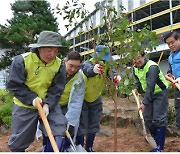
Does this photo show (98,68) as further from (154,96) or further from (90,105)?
(154,96)

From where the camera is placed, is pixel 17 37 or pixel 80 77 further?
pixel 17 37

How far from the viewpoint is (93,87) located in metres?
3.77

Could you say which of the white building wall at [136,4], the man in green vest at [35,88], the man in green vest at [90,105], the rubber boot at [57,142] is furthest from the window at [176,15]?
the rubber boot at [57,142]

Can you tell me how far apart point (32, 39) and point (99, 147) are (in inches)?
246

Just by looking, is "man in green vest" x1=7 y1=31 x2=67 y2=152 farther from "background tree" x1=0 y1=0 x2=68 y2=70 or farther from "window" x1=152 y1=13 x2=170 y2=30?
"window" x1=152 y1=13 x2=170 y2=30

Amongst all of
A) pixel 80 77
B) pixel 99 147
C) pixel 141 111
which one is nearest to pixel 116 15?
pixel 80 77

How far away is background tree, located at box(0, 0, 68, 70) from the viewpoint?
33.0 feet

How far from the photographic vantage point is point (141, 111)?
413 cm

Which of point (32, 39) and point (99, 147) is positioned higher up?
point (32, 39)

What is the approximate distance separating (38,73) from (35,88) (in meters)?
0.16

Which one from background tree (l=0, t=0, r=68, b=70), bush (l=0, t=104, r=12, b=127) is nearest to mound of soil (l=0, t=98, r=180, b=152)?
bush (l=0, t=104, r=12, b=127)

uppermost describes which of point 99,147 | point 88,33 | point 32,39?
point 32,39

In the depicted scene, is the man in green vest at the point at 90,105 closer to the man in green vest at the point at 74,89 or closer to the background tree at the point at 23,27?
the man in green vest at the point at 74,89

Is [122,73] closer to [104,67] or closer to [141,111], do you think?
[104,67]
